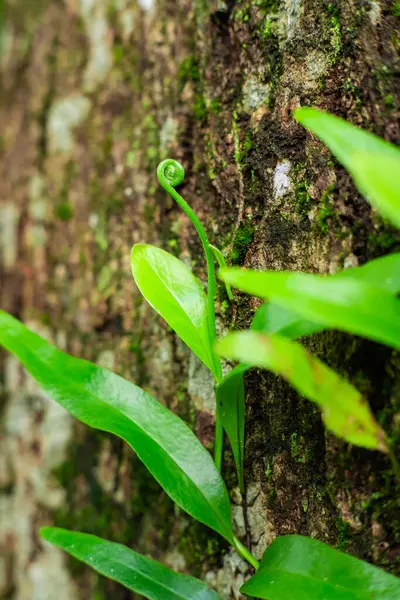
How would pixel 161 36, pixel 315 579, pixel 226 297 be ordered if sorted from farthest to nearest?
pixel 161 36
pixel 226 297
pixel 315 579

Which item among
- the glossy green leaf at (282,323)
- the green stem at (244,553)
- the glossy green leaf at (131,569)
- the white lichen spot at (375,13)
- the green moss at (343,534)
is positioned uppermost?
the white lichen spot at (375,13)

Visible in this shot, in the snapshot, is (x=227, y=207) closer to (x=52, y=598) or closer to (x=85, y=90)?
(x=85, y=90)

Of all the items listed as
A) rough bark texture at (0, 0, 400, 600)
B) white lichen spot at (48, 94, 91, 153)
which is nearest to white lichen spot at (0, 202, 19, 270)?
rough bark texture at (0, 0, 400, 600)

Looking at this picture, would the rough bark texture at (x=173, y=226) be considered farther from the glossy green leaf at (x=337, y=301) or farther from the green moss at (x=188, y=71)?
the glossy green leaf at (x=337, y=301)

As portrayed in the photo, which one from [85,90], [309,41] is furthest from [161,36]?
[309,41]

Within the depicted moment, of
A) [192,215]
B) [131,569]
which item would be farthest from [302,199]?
[131,569]

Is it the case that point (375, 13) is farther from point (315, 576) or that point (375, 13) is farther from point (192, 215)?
point (315, 576)

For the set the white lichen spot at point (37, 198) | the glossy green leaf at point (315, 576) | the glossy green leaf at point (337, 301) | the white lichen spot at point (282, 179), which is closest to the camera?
the glossy green leaf at point (337, 301)

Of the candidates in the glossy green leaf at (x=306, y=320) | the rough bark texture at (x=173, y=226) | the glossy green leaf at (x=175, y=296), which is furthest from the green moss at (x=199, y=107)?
the glossy green leaf at (x=306, y=320)
